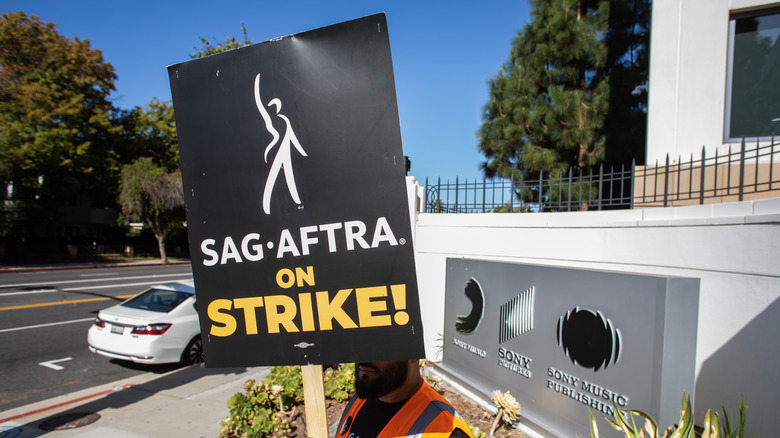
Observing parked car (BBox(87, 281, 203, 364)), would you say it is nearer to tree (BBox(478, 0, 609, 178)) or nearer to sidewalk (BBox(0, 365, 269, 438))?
sidewalk (BBox(0, 365, 269, 438))

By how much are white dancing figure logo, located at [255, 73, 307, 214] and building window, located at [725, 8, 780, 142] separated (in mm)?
7194

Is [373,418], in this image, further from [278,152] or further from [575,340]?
[575,340]

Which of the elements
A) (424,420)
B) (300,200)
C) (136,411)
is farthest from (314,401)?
(136,411)

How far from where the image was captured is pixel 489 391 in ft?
17.6

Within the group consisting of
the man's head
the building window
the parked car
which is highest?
the building window

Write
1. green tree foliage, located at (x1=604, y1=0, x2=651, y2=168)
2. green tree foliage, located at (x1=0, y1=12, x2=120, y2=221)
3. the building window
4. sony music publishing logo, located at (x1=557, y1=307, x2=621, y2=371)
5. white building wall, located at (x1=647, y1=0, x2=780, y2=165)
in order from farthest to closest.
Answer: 1. green tree foliage, located at (x1=0, y1=12, x2=120, y2=221)
2. green tree foliage, located at (x1=604, y1=0, x2=651, y2=168)
3. white building wall, located at (x1=647, y1=0, x2=780, y2=165)
4. the building window
5. sony music publishing logo, located at (x1=557, y1=307, x2=621, y2=371)

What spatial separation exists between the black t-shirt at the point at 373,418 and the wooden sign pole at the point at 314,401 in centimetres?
16

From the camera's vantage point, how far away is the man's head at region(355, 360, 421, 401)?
6.92 ft

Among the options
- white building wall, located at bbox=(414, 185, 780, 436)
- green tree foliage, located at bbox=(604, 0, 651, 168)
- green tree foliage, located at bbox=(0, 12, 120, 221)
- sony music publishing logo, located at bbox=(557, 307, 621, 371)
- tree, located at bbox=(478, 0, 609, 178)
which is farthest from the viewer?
green tree foliage, located at bbox=(0, 12, 120, 221)

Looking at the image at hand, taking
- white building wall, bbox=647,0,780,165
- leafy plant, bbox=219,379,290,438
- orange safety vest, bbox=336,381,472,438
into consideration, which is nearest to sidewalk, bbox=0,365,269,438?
leafy plant, bbox=219,379,290,438

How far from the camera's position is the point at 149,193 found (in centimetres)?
3094

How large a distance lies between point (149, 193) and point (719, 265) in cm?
3319

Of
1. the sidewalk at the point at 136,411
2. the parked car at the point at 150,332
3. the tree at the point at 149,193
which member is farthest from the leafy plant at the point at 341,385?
the tree at the point at 149,193

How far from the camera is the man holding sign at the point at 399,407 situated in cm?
201
